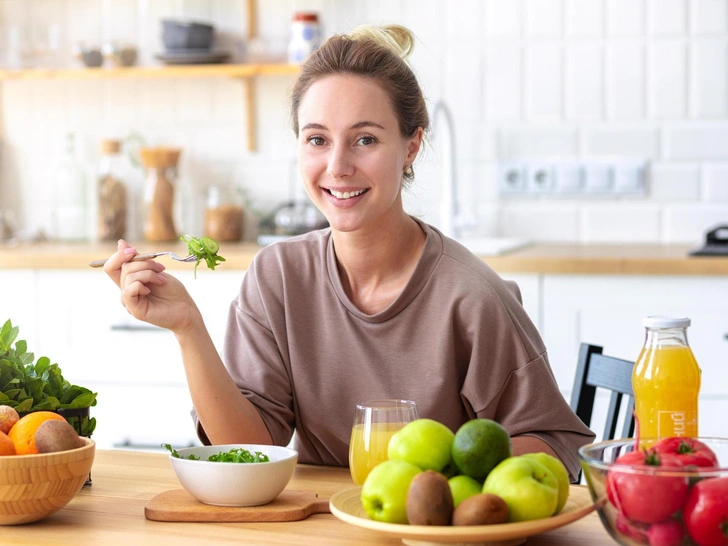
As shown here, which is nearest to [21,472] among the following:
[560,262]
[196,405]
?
[196,405]

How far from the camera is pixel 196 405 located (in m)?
1.55

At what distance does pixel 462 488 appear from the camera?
3.48 feet

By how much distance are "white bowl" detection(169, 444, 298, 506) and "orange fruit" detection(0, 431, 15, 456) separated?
189mm

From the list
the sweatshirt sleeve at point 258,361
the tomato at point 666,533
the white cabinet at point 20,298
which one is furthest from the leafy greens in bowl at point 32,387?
the white cabinet at point 20,298

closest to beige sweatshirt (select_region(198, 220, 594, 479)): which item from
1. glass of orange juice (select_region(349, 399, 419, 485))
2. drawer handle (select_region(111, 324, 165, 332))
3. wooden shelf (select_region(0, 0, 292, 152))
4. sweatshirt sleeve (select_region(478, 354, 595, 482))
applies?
sweatshirt sleeve (select_region(478, 354, 595, 482))

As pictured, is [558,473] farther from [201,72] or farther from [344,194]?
[201,72]

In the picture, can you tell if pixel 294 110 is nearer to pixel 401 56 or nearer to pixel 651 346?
pixel 401 56

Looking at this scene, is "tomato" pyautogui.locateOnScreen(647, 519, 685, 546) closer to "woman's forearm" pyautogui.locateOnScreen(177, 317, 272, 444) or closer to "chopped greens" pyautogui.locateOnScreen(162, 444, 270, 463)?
"chopped greens" pyautogui.locateOnScreen(162, 444, 270, 463)

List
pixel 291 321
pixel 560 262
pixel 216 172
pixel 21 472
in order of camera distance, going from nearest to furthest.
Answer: pixel 21 472, pixel 291 321, pixel 560 262, pixel 216 172

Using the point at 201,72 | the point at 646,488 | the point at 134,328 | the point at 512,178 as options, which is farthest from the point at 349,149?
the point at 201,72

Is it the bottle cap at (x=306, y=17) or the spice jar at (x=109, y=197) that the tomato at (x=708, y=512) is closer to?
the bottle cap at (x=306, y=17)

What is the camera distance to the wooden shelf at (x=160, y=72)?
3.34m

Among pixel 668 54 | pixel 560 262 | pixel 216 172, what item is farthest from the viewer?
pixel 216 172

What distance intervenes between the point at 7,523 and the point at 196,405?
1.33 ft
